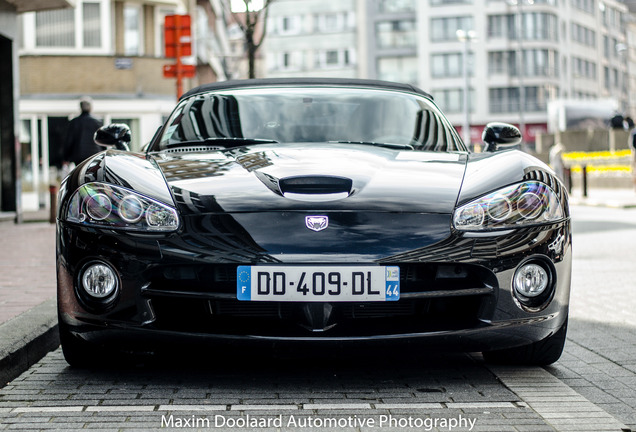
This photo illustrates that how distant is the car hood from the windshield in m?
0.51

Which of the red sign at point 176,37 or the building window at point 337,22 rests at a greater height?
the building window at point 337,22

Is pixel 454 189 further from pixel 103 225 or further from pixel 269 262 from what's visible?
pixel 103 225

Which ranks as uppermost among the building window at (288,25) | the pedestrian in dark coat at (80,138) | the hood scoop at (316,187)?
the building window at (288,25)

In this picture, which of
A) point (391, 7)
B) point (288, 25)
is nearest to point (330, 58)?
point (288, 25)

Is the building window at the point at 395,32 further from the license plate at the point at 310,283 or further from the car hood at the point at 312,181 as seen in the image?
the license plate at the point at 310,283

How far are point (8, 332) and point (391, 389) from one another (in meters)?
1.90

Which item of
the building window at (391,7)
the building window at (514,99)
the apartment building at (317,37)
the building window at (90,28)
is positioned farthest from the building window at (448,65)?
the building window at (90,28)

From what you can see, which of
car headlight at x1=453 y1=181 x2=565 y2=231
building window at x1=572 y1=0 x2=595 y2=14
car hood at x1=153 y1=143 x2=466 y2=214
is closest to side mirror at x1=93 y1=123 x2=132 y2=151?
car hood at x1=153 y1=143 x2=466 y2=214

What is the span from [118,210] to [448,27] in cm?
7958

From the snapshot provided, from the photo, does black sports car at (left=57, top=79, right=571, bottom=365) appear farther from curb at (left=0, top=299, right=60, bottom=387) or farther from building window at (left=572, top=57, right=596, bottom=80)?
building window at (left=572, top=57, right=596, bottom=80)

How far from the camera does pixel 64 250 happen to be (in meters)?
4.22

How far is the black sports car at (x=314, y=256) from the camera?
394cm

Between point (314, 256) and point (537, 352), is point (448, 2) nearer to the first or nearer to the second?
point (537, 352)

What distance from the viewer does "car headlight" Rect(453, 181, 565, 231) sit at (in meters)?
4.09
